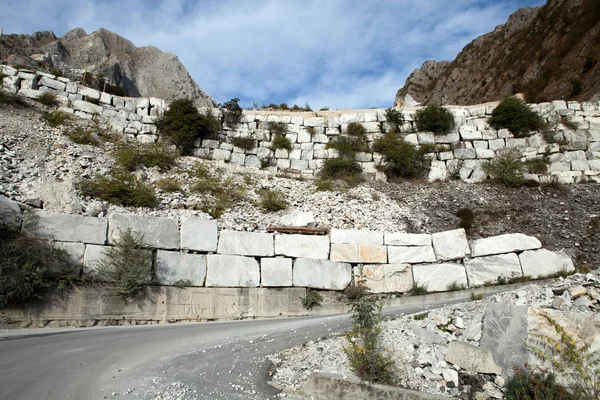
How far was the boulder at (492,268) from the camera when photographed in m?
12.4

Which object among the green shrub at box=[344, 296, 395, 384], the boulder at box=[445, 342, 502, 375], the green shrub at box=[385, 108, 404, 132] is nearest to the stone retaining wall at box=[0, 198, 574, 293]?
the green shrub at box=[344, 296, 395, 384]

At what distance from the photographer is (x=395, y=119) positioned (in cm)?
2166

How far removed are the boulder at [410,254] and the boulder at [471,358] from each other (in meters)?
7.50

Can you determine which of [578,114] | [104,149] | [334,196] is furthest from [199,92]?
[578,114]

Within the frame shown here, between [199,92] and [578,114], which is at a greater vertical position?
[199,92]

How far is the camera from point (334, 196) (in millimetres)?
16609

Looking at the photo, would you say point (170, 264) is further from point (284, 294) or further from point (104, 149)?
point (104, 149)

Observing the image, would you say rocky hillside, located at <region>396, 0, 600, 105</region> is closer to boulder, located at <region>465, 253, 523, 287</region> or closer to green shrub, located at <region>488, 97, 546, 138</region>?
green shrub, located at <region>488, 97, 546, 138</region>

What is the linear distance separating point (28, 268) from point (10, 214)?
1695 mm

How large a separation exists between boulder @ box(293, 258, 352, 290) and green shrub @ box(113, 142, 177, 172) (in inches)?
302

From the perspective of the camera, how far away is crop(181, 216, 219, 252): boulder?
11789mm

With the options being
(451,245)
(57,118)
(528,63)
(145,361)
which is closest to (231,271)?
(145,361)

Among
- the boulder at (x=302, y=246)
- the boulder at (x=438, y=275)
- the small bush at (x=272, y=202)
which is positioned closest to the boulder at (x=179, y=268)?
the boulder at (x=302, y=246)

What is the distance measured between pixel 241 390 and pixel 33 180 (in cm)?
1068
